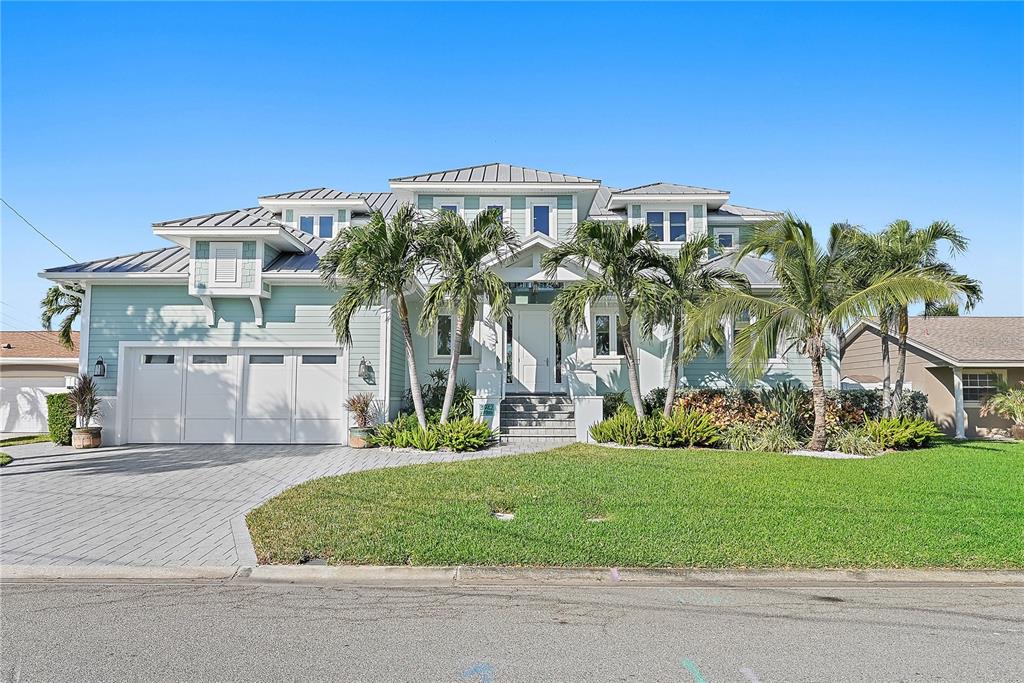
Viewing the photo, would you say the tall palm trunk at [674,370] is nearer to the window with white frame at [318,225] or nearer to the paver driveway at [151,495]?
the paver driveway at [151,495]

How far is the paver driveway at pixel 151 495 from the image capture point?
660 cm

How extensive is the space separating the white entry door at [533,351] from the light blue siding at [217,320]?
12.2 feet

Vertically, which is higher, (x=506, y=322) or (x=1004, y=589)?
(x=506, y=322)

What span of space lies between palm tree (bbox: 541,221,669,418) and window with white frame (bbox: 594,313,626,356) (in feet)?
10.1

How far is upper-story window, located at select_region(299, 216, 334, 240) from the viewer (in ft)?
73.4

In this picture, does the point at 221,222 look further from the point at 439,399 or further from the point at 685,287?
the point at 685,287

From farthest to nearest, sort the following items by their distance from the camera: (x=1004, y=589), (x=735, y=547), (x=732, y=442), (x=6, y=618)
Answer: (x=732, y=442) → (x=735, y=547) → (x=1004, y=589) → (x=6, y=618)

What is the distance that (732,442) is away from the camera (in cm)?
1348

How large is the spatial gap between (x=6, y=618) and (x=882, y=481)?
10495 millimetres

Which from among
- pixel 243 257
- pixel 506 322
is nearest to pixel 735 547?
pixel 506 322

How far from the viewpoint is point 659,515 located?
7609 millimetres

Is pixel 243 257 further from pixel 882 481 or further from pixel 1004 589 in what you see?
pixel 1004 589

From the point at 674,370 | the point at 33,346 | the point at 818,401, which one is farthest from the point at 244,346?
the point at 33,346

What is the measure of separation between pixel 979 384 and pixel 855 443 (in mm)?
8680
